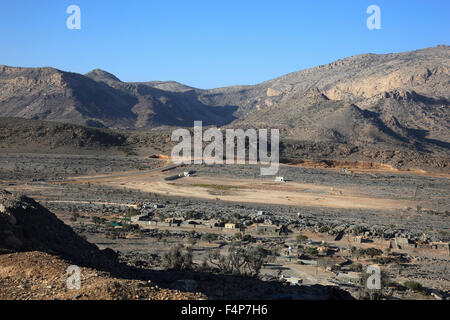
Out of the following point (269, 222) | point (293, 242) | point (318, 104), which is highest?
point (318, 104)

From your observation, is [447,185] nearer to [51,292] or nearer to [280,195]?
[280,195]

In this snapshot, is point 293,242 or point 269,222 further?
point 269,222

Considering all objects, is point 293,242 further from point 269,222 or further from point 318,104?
point 318,104

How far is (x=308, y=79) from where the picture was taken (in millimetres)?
198875

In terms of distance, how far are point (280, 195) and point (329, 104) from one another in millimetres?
70851

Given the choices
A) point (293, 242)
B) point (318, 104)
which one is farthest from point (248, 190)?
point (318, 104)

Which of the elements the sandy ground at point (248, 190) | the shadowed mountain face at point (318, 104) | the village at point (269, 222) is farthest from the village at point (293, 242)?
the shadowed mountain face at point (318, 104)

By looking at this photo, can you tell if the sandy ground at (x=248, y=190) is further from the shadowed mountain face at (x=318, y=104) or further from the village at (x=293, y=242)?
the shadowed mountain face at (x=318, y=104)

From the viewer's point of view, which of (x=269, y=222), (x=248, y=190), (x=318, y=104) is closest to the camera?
(x=269, y=222)

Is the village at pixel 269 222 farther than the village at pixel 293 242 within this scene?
Yes

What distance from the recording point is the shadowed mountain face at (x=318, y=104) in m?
98.2

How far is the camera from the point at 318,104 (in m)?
→ 112

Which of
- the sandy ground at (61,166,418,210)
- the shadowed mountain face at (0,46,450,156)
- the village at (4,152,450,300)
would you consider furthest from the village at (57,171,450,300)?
the shadowed mountain face at (0,46,450,156)

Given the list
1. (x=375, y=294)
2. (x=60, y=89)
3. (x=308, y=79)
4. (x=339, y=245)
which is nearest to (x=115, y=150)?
(x=339, y=245)
